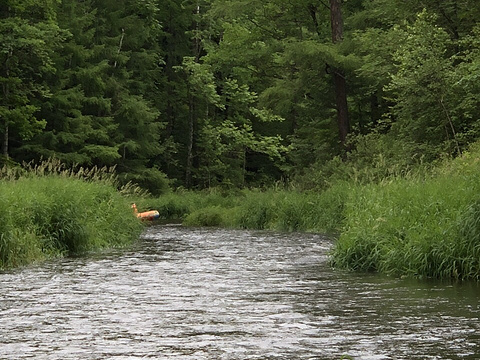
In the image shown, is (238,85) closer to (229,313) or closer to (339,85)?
(339,85)

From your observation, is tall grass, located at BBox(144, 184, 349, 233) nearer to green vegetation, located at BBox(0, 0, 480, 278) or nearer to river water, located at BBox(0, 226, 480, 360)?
green vegetation, located at BBox(0, 0, 480, 278)

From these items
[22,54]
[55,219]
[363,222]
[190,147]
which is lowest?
[55,219]

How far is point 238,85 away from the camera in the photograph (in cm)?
5219

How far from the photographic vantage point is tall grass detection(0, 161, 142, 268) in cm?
1326

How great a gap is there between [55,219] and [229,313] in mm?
8134

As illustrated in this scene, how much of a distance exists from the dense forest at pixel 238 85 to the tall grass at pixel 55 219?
6.02 m

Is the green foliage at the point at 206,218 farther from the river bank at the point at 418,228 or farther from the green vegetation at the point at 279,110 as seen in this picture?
the river bank at the point at 418,228

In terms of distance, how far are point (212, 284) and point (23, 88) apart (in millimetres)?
25641

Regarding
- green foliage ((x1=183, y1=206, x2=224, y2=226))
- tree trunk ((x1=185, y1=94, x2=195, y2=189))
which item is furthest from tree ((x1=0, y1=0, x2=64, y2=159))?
tree trunk ((x1=185, y1=94, x2=195, y2=189))

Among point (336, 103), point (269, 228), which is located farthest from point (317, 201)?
point (336, 103)

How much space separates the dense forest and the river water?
729 centimetres

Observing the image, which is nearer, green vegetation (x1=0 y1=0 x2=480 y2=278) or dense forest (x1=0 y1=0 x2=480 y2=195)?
green vegetation (x1=0 y1=0 x2=480 y2=278)

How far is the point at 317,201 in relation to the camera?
74.9 feet

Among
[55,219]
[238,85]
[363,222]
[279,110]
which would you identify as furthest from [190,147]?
[363,222]
